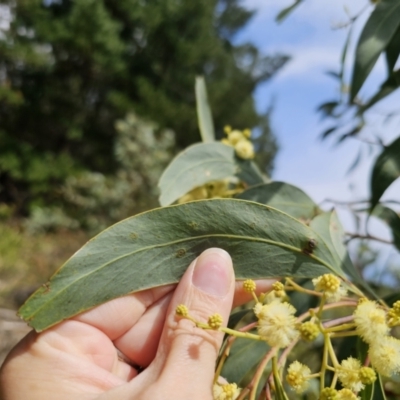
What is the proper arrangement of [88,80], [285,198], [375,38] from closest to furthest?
1. [375,38]
2. [285,198]
3. [88,80]

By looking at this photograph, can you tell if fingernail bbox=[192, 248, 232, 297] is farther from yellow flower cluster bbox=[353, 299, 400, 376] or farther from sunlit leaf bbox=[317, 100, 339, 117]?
sunlit leaf bbox=[317, 100, 339, 117]

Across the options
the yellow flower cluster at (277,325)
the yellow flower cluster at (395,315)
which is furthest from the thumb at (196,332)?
the yellow flower cluster at (395,315)

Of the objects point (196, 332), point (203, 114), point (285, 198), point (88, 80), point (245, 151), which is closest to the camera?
point (196, 332)

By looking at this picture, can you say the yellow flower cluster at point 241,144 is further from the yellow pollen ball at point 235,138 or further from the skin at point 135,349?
the skin at point 135,349

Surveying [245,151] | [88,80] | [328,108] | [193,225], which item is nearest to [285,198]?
[245,151]

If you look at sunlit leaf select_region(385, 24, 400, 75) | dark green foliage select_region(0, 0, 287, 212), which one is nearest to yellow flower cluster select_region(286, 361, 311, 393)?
Result: sunlit leaf select_region(385, 24, 400, 75)

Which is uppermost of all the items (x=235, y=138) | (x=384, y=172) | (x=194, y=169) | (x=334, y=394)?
(x=235, y=138)

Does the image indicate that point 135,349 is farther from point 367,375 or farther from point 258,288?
point 367,375
